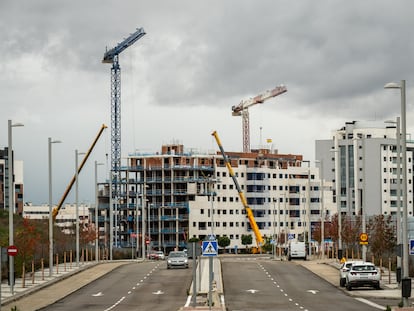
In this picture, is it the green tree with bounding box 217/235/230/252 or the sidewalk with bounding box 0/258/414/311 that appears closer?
the sidewalk with bounding box 0/258/414/311

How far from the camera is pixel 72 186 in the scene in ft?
488

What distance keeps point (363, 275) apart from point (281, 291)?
451cm

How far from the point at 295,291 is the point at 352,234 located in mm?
31953

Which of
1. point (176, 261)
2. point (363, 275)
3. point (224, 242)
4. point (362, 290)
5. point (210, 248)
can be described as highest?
point (210, 248)

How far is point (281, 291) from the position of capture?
51844 mm

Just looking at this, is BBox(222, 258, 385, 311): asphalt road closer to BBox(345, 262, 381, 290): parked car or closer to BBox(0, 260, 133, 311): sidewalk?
A: BBox(345, 262, 381, 290): parked car

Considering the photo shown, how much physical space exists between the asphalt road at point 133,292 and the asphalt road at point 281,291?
9.26 feet

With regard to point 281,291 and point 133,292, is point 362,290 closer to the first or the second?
point 281,291

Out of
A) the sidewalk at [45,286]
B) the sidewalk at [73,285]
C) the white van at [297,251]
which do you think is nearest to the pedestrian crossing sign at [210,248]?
the sidewalk at [73,285]

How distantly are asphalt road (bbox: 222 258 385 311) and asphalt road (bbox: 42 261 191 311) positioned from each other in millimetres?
2823

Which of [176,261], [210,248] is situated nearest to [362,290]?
[210,248]

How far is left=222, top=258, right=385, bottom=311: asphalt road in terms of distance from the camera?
137 feet

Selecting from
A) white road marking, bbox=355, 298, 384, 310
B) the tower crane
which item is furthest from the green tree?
white road marking, bbox=355, 298, 384, 310

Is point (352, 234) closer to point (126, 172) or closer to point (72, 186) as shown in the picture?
point (72, 186)
